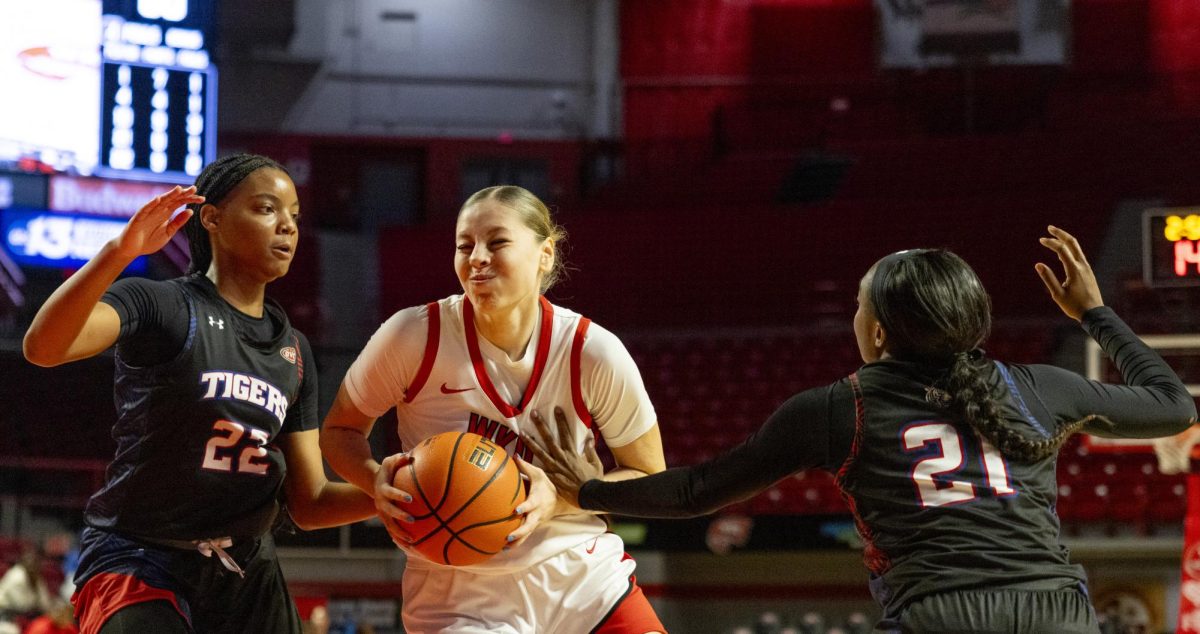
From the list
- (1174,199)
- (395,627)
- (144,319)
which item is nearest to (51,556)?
(395,627)

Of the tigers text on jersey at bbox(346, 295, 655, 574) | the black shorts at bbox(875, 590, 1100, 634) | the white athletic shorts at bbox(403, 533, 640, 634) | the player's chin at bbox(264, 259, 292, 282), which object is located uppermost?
the player's chin at bbox(264, 259, 292, 282)

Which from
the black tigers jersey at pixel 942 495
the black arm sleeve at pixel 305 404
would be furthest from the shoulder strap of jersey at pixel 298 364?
the black tigers jersey at pixel 942 495

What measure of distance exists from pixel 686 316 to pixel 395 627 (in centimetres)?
494

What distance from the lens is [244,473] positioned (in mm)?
3121

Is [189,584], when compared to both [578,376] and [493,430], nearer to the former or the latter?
[493,430]

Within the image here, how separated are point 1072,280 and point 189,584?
2.34 m

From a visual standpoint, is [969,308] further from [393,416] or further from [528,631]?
[393,416]

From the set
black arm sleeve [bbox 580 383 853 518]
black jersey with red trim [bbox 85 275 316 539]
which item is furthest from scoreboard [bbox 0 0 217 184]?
black arm sleeve [bbox 580 383 853 518]

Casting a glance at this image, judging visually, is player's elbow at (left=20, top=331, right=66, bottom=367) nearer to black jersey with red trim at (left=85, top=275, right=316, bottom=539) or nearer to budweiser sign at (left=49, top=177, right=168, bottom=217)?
black jersey with red trim at (left=85, top=275, right=316, bottom=539)

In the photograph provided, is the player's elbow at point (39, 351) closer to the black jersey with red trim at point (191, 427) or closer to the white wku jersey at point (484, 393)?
the black jersey with red trim at point (191, 427)

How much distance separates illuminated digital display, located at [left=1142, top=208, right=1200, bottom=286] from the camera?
21.1 feet

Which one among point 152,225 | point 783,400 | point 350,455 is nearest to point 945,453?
point 350,455

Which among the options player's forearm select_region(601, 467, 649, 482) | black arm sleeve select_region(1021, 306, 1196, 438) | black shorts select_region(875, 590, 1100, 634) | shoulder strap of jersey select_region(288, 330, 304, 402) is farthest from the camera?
shoulder strap of jersey select_region(288, 330, 304, 402)

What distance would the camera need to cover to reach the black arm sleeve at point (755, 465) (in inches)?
100
